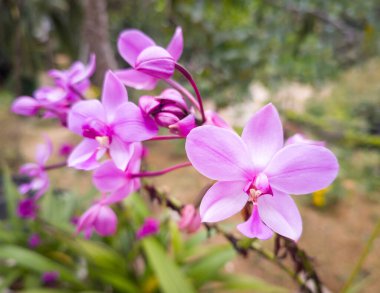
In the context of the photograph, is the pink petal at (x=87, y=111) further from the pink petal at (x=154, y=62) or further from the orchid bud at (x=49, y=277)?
the orchid bud at (x=49, y=277)

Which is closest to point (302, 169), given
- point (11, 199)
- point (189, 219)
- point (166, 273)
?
point (189, 219)

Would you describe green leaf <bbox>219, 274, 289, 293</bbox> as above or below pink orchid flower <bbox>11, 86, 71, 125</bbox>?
Result: below

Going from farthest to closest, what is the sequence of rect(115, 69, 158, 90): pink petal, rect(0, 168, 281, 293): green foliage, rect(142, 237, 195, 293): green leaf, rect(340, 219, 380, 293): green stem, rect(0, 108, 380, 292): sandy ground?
rect(0, 108, 380, 292): sandy ground
rect(0, 168, 281, 293): green foliage
rect(142, 237, 195, 293): green leaf
rect(340, 219, 380, 293): green stem
rect(115, 69, 158, 90): pink petal

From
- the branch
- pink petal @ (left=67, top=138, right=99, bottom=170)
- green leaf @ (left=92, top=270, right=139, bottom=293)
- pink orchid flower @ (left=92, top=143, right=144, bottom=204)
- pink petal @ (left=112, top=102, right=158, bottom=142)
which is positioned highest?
pink petal @ (left=112, top=102, right=158, bottom=142)

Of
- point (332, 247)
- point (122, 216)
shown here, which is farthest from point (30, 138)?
point (332, 247)

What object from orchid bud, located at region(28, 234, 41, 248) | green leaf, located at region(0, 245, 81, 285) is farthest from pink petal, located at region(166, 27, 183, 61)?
orchid bud, located at region(28, 234, 41, 248)

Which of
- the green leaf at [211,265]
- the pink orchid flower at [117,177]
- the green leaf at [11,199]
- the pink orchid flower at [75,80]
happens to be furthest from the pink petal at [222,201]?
the green leaf at [11,199]

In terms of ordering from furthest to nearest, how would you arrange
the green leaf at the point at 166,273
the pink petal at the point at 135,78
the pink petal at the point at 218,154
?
1. the green leaf at the point at 166,273
2. the pink petal at the point at 135,78
3. the pink petal at the point at 218,154

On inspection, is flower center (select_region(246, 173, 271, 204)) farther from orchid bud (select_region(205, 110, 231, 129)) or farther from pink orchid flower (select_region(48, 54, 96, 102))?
pink orchid flower (select_region(48, 54, 96, 102))

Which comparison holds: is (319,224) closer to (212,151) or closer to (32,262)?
(32,262)
